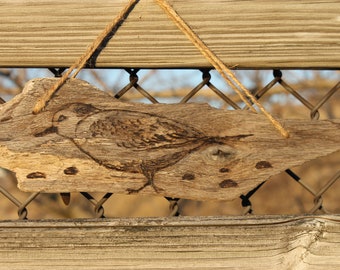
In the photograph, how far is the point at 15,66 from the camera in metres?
1.15

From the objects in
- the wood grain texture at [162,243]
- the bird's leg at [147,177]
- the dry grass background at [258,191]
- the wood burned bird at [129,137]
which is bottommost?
the wood grain texture at [162,243]

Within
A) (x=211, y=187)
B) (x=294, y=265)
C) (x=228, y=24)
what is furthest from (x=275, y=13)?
(x=294, y=265)

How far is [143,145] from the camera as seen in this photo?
1.11m

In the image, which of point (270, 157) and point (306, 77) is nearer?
point (270, 157)

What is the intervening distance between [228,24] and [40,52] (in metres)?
0.35

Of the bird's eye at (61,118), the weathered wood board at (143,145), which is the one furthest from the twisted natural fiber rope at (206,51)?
the bird's eye at (61,118)

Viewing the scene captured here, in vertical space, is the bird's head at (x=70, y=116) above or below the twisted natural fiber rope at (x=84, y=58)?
below

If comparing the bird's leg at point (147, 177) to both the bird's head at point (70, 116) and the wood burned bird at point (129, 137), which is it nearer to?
the wood burned bird at point (129, 137)

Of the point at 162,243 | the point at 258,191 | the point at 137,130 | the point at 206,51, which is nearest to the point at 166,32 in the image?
the point at 206,51

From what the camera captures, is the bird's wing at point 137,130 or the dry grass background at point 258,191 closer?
the bird's wing at point 137,130

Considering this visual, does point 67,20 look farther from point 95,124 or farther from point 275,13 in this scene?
point 275,13

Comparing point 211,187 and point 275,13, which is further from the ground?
point 275,13

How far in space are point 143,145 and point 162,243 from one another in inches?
6.9

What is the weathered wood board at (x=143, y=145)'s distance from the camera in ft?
3.56
